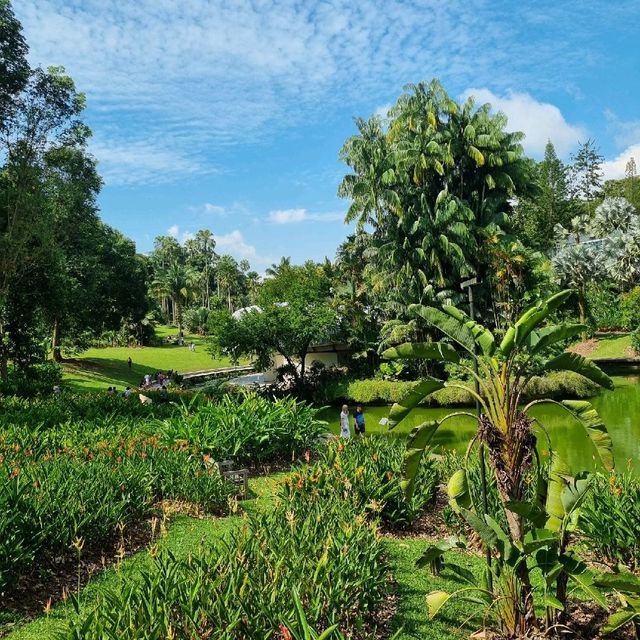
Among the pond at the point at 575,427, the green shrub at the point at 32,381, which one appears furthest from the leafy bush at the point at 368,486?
the green shrub at the point at 32,381

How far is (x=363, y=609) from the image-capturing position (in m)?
4.86

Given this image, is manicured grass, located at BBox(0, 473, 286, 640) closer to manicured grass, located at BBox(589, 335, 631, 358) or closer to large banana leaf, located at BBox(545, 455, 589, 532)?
large banana leaf, located at BBox(545, 455, 589, 532)

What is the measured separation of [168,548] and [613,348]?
3852 centimetres

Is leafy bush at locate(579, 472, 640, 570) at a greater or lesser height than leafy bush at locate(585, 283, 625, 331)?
lesser

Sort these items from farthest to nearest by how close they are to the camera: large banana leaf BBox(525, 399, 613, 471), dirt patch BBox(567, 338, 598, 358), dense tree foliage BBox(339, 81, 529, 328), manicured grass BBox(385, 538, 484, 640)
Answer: dirt patch BBox(567, 338, 598, 358) < dense tree foliage BBox(339, 81, 529, 328) < manicured grass BBox(385, 538, 484, 640) < large banana leaf BBox(525, 399, 613, 471)

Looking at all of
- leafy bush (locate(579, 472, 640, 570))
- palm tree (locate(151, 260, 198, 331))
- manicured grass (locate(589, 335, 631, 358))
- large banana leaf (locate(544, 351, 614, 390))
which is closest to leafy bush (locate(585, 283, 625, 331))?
manicured grass (locate(589, 335, 631, 358))

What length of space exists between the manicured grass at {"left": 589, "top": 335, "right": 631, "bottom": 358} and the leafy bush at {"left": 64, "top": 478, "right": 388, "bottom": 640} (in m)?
36.0

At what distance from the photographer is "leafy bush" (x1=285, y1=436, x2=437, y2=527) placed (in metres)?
7.62

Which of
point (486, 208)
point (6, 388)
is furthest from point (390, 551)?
point (486, 208)

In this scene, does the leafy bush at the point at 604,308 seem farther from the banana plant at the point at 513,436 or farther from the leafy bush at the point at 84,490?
the banana plant at the point at 513,436

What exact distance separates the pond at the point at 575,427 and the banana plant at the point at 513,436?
17.5 ft

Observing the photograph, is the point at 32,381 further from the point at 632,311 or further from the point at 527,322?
the point at 632,311

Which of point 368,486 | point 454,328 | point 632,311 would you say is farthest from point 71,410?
point 632,311

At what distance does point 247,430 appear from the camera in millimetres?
11609
